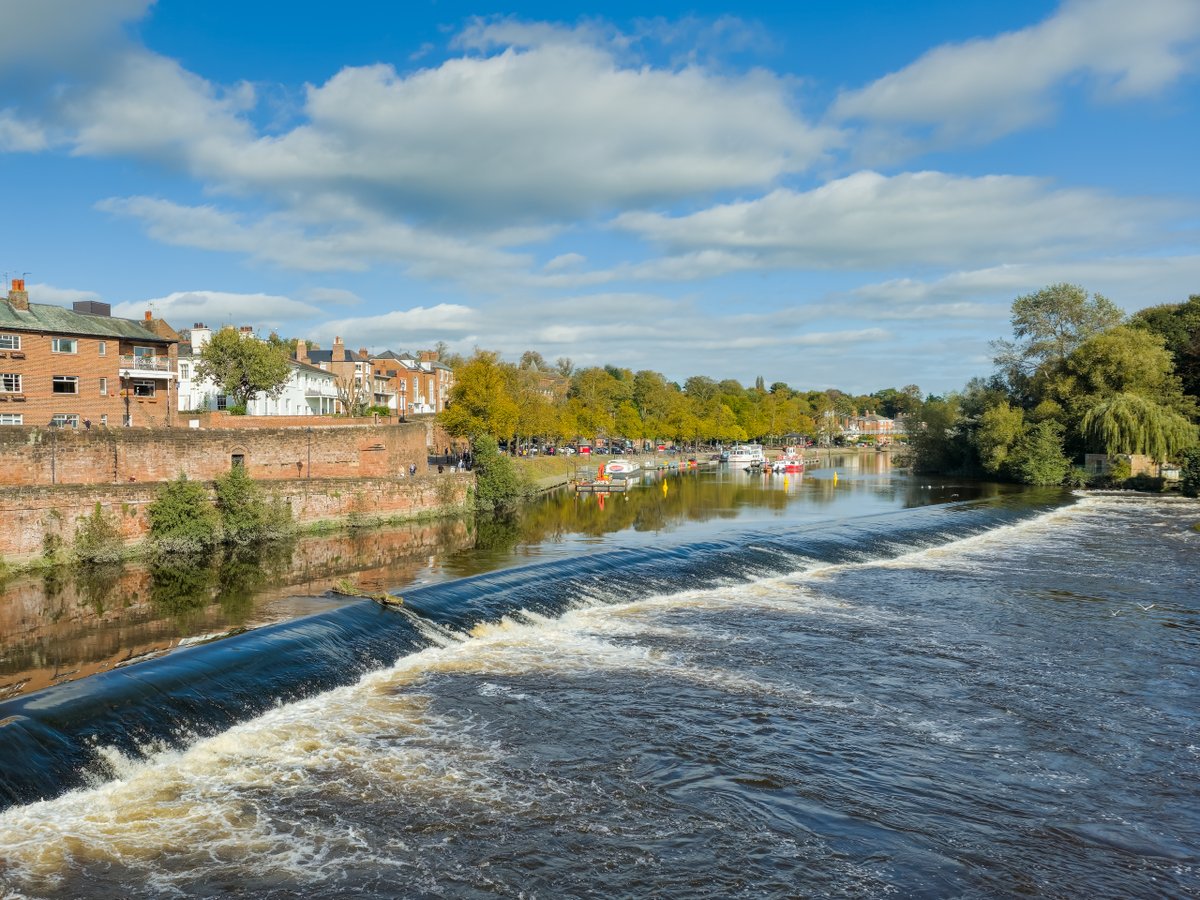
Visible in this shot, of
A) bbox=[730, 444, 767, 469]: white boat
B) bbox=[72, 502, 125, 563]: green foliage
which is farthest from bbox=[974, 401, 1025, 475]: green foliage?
bbox=[72, 502, 125, 563]: green foliage

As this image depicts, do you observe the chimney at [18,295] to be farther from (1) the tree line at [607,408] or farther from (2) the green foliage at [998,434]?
(2) the green foliage at [998,434]

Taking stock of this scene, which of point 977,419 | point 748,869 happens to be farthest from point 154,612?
point 977,419

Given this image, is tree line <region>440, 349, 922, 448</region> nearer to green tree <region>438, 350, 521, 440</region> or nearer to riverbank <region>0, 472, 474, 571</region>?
green tree <region>438, 350, 521, 440</region>

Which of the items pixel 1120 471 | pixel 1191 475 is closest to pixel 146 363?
pixel 1191 475

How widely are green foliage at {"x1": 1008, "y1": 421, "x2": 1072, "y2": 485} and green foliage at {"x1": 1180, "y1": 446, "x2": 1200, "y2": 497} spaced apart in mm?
7860

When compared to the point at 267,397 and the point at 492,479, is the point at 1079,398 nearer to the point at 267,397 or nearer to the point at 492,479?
the point at 492,479

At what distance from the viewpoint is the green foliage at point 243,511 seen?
30.1 meters

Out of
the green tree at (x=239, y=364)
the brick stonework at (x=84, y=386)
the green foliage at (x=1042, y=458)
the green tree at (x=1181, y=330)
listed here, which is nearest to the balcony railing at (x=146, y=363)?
the brick stonework at (x=84, y=386)

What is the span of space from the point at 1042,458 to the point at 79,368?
57.0 meters

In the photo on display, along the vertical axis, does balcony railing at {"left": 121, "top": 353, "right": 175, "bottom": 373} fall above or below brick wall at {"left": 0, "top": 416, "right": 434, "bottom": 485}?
above

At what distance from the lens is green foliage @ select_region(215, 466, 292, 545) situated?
98.8 feet

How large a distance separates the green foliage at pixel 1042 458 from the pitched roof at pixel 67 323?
5381 centimetres

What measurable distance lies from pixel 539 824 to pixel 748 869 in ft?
7.12

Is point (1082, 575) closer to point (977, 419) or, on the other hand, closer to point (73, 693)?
point (73, 693)
